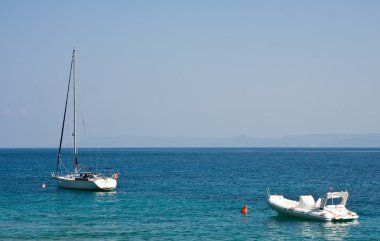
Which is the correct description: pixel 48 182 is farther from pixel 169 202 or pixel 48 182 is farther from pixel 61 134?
pixel 169 202

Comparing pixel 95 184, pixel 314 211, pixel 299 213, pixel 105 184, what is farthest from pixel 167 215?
pixel 95 184

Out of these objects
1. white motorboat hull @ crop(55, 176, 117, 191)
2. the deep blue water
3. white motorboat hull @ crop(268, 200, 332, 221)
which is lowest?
the deep blue water

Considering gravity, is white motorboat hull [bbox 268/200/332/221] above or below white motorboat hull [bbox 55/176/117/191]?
below

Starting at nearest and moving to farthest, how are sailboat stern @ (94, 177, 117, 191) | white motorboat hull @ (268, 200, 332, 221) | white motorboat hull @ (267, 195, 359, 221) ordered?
white motorboat hull @ (267, 195, 359, 221), white motorboat hull @ (268, 200, 332, 221), sailboat stern @ (94, 177, 117, 191)

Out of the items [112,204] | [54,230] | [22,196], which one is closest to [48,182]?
A: [22,196]

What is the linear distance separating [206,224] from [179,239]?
22.0 feet

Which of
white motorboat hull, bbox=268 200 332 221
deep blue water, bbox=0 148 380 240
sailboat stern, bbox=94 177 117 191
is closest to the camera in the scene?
deep blue water, bbox=0 148 380 240

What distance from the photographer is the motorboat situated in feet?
165

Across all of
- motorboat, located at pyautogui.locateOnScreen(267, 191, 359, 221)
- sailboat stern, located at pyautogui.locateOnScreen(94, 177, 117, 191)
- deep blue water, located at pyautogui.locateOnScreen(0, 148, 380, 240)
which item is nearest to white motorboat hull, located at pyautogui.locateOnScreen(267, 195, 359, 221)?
motorboat, located at pyautogui.locateOnScreen(267, 191, 359, 221)

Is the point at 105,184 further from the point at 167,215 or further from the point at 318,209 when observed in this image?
the point at 318,209

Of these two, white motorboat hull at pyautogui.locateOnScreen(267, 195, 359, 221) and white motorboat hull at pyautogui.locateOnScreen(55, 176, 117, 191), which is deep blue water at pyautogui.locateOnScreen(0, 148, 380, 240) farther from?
white motorboat hull at pyautogui.locateOnScreen(55, 176, 117, 191)

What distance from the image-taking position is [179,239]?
43312mm

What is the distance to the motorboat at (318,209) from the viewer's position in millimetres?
50438

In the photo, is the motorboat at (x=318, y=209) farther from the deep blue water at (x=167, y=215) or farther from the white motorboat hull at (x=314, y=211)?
the deep blue water at (x=167, y=215)
